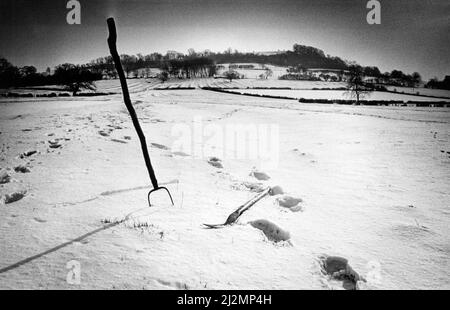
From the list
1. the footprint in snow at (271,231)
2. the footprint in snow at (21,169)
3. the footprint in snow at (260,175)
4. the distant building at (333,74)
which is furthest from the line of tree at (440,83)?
the footprint in snow at (21,169)

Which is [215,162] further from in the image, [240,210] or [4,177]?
[4,177]

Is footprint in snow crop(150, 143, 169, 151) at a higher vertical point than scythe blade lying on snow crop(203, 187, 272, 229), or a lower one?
higher

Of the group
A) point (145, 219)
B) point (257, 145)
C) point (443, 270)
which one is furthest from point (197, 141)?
point (443, 270)

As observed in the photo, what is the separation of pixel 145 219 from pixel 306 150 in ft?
30.1

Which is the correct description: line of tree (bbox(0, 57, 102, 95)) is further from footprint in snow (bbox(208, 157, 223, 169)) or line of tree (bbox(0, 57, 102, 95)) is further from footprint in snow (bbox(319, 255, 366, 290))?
footprint in snow (bbox(319, 255, 366, 290))

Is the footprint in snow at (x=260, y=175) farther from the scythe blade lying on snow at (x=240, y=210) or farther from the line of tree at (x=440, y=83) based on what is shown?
the line of tree at (x=440, y=83)

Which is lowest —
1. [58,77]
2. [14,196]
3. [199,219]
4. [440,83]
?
[199,219]

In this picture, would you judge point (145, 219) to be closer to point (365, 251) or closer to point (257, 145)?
point (365, 251)

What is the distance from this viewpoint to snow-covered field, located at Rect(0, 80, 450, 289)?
297 centimetres

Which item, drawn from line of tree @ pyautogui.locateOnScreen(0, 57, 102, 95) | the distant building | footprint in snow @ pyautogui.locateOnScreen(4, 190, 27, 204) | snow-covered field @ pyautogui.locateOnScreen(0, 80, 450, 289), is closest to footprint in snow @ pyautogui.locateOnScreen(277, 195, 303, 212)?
snow-covered field @ pyautogui.locateOnScreen(0, 80, 450, 289)

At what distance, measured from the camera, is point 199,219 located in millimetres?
4336

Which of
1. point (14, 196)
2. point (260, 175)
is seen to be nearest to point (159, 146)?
point (260, 175)

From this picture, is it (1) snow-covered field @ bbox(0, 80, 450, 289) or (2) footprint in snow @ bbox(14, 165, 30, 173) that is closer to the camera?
(1) snow-covered field @ bbox(0, 80, 450, 289)

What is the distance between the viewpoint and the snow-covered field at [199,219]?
9.75ft
